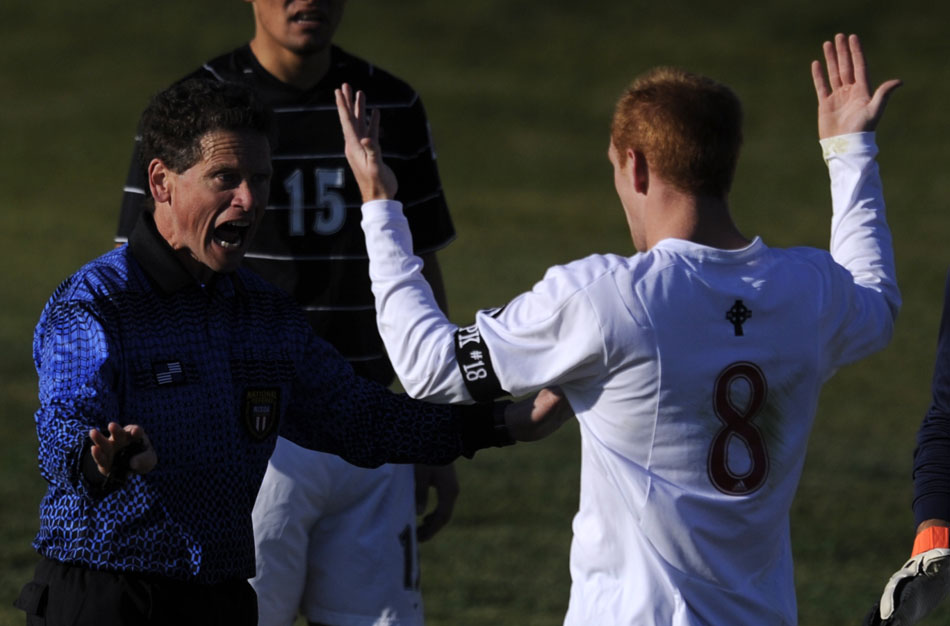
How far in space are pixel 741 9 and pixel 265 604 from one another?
30127mm

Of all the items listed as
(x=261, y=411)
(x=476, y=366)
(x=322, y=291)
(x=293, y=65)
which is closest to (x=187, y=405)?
(x=261, y=411)

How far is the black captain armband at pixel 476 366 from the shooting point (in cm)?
360

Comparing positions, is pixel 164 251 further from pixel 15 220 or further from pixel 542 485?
pixel 15 220

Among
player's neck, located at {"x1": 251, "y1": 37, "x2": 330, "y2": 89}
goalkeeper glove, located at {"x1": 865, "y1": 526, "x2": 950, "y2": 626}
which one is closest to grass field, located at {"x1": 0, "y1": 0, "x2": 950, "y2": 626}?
player's neck, located at {"x1": 251, "y1": 37, "x2": 330, "y2": 89}

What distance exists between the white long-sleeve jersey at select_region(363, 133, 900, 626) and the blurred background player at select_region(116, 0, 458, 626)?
56.6 inches

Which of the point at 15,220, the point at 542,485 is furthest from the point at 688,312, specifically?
the point at 15,220

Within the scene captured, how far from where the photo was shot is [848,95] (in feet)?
13.5

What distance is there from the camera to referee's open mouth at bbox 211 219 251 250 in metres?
3.91

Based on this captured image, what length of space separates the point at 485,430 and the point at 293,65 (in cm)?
162

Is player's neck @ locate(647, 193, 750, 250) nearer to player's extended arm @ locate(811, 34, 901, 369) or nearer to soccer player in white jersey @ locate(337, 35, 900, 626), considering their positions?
soccer player in white jersey @ locate(337, 35, 900, 626)

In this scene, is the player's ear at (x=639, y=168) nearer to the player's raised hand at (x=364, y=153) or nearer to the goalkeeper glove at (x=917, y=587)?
the player's raised hand at (x=364, y=153)

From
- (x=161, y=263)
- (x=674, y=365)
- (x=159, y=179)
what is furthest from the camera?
(x=159, y=179)

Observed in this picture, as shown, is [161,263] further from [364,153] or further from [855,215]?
[855,215]

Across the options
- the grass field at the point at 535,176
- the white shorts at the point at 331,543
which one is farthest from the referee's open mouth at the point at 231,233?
the grass field at the point at 535,176
